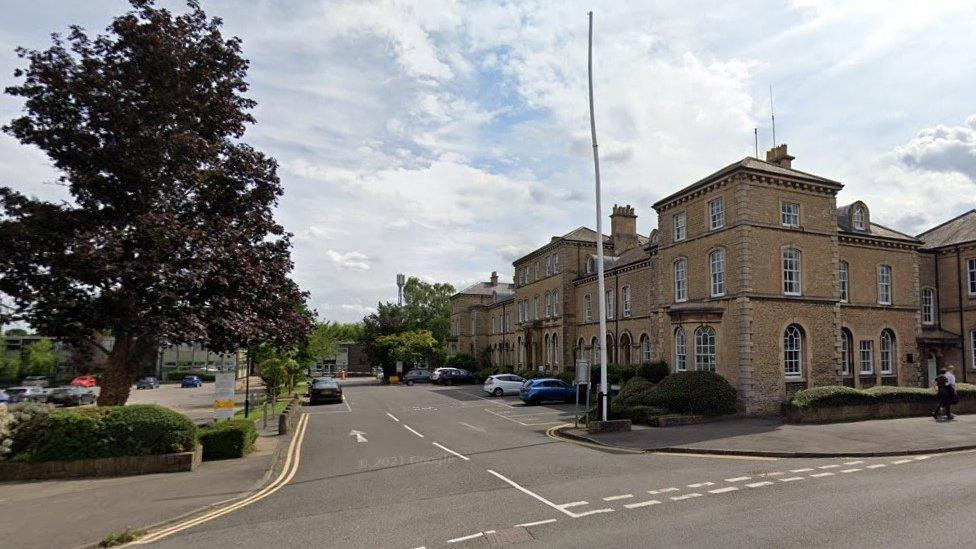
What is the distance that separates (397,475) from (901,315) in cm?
2698

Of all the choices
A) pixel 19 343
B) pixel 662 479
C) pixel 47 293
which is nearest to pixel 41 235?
pixel 47 293

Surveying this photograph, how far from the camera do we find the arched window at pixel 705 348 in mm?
24578

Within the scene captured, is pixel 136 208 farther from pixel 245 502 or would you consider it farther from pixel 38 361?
pixel 38 361

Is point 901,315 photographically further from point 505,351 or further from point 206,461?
point 505,351

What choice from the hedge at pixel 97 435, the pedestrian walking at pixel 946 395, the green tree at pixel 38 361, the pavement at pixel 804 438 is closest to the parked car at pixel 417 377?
the pavement at pixel 804 438

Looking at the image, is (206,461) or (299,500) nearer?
(299,500)

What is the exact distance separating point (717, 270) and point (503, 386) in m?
16.5

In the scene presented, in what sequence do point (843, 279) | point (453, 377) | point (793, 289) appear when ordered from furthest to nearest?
point (453, 377), point (843, 279), point (793, 289)

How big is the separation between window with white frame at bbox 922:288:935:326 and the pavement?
13.6m

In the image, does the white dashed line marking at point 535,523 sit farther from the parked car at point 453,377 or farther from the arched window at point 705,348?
the parked car at point 453,377

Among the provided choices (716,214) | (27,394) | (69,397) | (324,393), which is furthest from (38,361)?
(716,214)

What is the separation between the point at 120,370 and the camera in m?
15.8

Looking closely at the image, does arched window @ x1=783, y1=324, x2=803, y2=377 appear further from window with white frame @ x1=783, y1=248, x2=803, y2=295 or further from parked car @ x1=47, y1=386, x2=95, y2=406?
parked car @ x1=47, y1=386, x2=95, y2=406

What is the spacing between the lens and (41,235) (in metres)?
13.8
